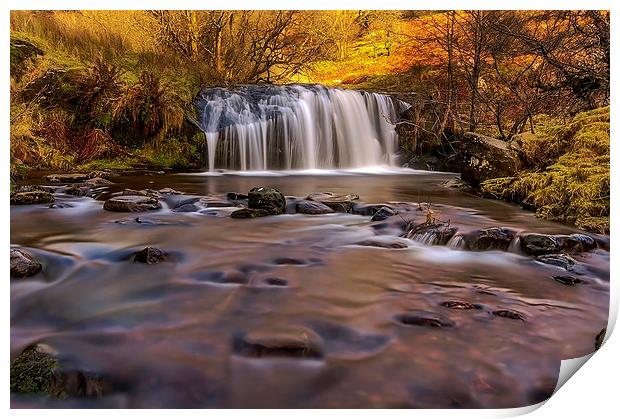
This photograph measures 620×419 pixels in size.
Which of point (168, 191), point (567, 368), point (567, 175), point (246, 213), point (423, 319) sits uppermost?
point (567, 175)

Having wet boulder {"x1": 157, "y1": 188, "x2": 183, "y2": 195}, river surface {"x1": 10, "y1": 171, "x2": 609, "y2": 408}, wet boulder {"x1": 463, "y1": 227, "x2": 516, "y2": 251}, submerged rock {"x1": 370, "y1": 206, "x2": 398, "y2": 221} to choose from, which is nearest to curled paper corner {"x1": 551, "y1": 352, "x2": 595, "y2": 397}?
river surface {"x1": 10, "y1": 171, "x2": 609, "y2": 408}

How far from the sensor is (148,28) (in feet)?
7.00

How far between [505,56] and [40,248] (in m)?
2.38

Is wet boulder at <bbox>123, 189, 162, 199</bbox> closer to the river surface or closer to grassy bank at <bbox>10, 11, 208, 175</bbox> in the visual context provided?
the river surface

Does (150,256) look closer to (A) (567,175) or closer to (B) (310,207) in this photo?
(B) (310,207)

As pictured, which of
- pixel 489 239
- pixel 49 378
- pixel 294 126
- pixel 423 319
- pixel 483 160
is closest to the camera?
pixel 49 378

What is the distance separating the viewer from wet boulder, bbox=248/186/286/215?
7.29ft

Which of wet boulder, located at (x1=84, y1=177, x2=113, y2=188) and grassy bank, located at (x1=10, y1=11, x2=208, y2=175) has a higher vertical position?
grassy bank, located at (x1=10, y1=11, x2=208, y2=175)

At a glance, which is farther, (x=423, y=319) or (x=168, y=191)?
(x=168, y=191)

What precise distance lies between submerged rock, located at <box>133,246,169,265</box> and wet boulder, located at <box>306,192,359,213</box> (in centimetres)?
74

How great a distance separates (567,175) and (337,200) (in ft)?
3.76

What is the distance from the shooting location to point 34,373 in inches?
57.0

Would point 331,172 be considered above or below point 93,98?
below

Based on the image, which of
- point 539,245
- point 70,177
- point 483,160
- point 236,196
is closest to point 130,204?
point 70,177
